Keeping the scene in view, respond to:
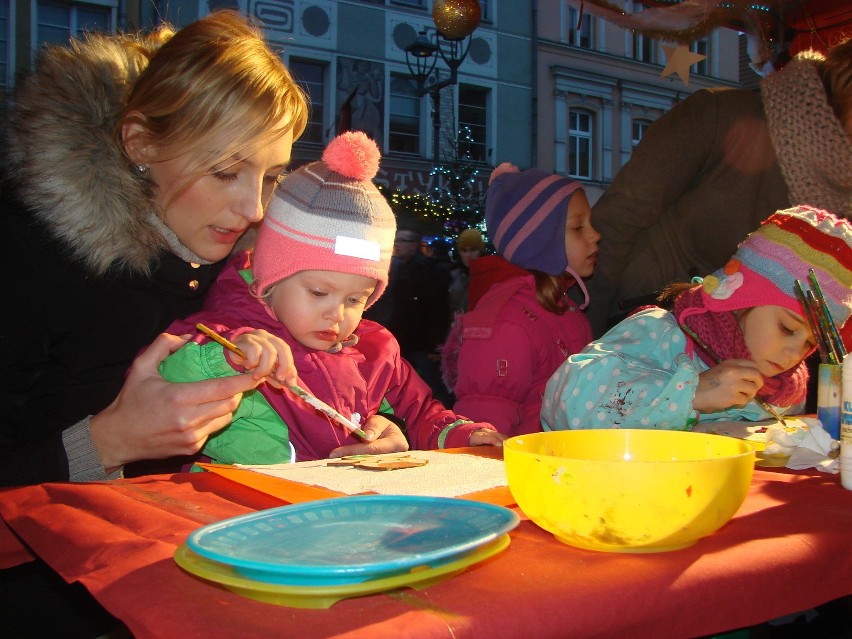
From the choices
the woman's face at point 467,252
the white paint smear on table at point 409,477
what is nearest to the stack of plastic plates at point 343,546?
the white paint smear on table at point 409,477

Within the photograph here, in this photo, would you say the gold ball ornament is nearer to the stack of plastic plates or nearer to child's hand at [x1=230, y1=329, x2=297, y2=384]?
child's hand at [x1=230, y1=329, x2=297, y2=384]

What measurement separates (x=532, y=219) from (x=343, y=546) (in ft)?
6.56

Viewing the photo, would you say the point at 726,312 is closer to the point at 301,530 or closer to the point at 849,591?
the point at 849,591

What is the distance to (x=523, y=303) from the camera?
2373 mm

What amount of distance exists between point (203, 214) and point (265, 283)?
0.18m

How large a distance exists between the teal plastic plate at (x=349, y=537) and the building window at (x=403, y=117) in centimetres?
1162

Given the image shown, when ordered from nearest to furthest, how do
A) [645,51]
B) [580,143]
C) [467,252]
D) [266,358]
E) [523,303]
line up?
[266,358] → [523,303] → [467,252] → [580,143] → [645,51]

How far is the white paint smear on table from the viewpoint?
86cm

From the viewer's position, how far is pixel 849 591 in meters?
0.69

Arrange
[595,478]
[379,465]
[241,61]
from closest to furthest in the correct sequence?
[595,478] → [379,465] → [241,61]

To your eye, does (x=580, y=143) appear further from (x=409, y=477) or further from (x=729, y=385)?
(x=409, y=477)

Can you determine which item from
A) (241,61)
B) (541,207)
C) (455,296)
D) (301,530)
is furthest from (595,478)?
(455,296)

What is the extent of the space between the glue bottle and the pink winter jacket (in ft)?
4.27

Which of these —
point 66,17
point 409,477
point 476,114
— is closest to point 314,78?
point 476,114
